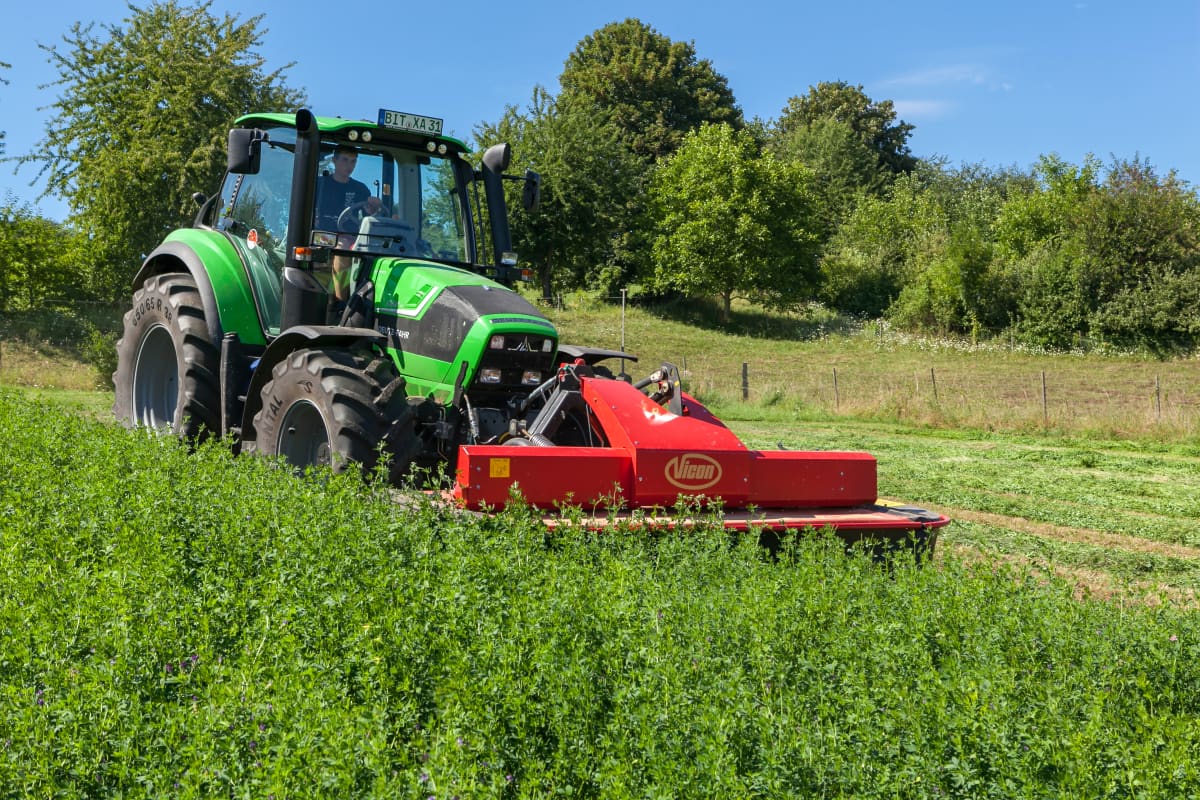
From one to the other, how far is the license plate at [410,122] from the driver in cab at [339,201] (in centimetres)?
34

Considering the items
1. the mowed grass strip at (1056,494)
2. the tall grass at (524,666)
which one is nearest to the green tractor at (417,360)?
the tall grass at (524,666)

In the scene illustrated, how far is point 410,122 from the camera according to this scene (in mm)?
7324

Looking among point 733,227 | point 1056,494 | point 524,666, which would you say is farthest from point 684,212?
point 524,666

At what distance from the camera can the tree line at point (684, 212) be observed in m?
26.5

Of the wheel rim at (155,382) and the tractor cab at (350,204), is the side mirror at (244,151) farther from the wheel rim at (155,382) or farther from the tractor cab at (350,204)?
the wheel rim at (155,382)

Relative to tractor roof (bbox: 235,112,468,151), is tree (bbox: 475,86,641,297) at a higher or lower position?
higher

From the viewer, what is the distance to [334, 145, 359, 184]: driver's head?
7309mm

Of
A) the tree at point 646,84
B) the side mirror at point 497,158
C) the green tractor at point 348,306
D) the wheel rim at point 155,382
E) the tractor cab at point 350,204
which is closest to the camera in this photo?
the green tractor at point 348,306

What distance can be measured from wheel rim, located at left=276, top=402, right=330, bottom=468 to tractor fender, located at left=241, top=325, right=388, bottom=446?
1.07 ft

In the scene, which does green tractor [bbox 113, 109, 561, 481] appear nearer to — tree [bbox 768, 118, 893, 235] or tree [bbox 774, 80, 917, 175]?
tree [bbox 768, 118, 893, 235]

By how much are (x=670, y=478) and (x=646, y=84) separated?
171 feet

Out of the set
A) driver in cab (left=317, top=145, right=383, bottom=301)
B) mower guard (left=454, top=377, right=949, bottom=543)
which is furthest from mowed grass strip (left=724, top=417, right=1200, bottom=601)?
driver in cab (left=317, top=145, right=383, bottom=301)

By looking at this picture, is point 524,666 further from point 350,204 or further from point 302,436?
point 350,204

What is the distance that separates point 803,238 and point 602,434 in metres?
40.1
